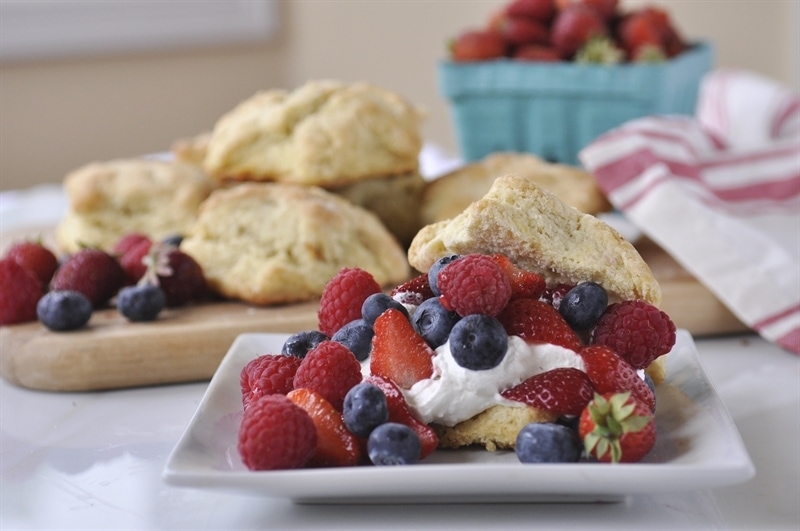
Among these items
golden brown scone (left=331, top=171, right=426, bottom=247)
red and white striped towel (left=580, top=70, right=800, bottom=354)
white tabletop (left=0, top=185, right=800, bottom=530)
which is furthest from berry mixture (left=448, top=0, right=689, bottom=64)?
white tabletop (left=0, top=185, right=800, bottom=530)

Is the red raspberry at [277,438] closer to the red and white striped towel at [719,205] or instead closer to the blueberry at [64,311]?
the blueberry at [64,311]

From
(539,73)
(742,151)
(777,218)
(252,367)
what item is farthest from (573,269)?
(539,73)

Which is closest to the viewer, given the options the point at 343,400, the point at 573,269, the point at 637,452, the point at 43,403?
the point at 637,452

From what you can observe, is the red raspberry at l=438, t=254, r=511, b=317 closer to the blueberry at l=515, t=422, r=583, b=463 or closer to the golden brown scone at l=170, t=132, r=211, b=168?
the blueberry at l=515, t=422, r=583, b=463

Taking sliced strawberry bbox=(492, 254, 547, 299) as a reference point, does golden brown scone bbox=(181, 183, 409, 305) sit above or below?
below

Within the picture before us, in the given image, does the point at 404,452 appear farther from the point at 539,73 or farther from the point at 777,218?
the point at 539,73

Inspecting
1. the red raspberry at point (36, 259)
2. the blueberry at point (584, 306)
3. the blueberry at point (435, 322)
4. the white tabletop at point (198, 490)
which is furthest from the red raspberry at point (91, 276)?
the blueberry at point (584, 306)

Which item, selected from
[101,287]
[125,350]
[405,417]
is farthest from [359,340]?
[101,287]
